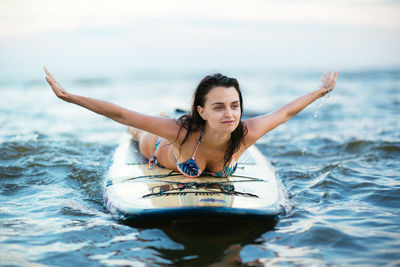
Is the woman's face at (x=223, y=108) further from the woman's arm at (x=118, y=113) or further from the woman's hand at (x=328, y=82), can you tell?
the woman's hand at (x=328, y=82)

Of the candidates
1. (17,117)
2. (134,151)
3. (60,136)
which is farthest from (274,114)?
(17,117)

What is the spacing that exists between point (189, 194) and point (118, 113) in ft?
3.16

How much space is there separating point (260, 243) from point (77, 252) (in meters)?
1.49

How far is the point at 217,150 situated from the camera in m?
4.10

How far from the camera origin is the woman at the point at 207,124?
358cm

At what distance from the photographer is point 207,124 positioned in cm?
396

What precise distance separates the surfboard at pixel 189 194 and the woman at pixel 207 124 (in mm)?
184

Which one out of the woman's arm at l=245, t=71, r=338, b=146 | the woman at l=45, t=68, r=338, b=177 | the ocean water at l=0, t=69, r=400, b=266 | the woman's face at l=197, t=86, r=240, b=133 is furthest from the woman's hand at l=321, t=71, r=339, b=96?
the woman's face at l=197, t=86, r=240, b=133

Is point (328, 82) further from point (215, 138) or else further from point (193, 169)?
point (193, 169)

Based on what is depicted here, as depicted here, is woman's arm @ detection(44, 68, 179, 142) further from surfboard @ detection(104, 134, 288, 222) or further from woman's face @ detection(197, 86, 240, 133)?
surfboard @ detection(104, 134, 288, 222)

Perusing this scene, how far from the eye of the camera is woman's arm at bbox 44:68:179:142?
11.3 ft

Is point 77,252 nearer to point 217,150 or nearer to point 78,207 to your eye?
point 78,207

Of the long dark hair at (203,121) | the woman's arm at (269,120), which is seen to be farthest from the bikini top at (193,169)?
the woman's arm at (269,120)

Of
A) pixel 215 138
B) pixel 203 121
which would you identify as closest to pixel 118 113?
pixel 203 121
